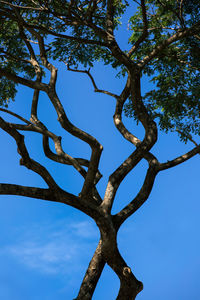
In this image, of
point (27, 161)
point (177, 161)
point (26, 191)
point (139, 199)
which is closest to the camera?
point (26, 191)

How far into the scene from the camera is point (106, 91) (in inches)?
439

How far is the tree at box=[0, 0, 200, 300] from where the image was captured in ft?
25.6

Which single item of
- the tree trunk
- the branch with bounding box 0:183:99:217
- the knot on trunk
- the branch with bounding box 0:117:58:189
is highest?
the branch with bounding box 0:117:58:189

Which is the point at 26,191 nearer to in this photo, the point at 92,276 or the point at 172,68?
the point at 92,276

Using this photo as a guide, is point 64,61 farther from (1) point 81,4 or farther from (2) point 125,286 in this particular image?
(2) point 125,286

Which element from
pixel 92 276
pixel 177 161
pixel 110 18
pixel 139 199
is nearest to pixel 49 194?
pixel 92 276

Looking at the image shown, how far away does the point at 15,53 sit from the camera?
12727 mm

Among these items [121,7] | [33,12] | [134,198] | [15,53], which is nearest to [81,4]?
[33,12]

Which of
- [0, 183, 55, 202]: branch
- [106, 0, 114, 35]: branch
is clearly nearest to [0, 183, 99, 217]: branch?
[0, 183, 55, 202]: branch

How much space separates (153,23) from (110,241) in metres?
7.98

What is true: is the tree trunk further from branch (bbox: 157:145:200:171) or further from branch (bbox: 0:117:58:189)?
branch (bbox: 157:145:200:171)

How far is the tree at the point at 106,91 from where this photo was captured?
780 centimetres

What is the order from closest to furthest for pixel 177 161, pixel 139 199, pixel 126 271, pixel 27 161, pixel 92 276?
pixel 27 161, pixel 126 271, pixel 92 276, pixel 139 199, pixel 177 161

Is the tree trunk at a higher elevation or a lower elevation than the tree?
lower
